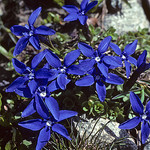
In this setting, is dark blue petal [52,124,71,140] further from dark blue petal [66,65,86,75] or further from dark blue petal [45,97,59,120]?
dark blue petal [66,65,86,75]

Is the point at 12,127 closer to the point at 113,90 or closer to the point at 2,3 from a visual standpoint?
the point at 113,90

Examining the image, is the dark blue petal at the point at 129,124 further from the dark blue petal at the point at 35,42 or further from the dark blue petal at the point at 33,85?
the dark blue petal at the point at 35,42

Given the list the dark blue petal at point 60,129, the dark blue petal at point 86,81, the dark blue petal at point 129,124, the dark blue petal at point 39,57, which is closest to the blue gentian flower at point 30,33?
the dark blue petal at point 39,57

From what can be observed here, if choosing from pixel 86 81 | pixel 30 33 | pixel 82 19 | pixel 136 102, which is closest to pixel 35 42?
pixel 30 33

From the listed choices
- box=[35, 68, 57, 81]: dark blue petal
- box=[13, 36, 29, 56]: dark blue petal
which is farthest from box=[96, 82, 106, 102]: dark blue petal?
box=[13, 36, 29, 56]: dark blue petal

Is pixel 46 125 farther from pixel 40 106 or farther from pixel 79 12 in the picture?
pixel 79 12

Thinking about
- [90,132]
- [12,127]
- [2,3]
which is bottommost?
[90,132]

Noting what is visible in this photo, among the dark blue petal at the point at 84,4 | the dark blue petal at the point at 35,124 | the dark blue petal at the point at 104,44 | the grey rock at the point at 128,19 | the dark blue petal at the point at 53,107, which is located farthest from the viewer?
the grey rock at the point at 128,19

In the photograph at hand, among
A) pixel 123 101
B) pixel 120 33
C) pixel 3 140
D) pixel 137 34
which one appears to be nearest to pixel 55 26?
pixel 120 33
